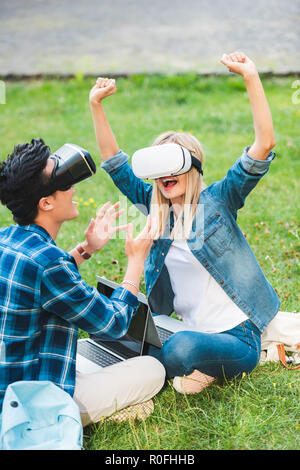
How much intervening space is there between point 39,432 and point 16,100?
7.95 metres

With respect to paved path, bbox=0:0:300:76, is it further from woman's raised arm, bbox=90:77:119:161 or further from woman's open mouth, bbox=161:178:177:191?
woman's open mouth, bbox=161:178:177:191

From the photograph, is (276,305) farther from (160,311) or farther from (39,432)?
(39,432)

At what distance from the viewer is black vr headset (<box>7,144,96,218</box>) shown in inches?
103

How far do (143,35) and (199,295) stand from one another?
9921mm

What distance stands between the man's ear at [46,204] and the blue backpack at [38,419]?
0.75m

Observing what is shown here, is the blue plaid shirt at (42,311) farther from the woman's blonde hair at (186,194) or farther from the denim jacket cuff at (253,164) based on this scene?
the denim jacket cuff at (253,164)

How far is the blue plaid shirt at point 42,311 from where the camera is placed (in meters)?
2.48

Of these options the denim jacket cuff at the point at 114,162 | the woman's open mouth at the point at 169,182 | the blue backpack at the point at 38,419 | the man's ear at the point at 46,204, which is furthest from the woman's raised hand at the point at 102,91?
the blue backpack at the point at 38,419

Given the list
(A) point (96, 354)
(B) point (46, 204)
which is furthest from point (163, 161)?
(A) point (96, 354)

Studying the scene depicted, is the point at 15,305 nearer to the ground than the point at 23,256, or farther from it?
nearer to the ground

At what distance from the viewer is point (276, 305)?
3312 millimetres

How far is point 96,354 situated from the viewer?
11.4 ft

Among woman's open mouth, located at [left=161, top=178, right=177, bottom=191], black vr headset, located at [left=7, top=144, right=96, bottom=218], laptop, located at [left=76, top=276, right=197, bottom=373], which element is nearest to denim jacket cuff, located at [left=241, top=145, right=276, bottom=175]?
woman's open mouth, located at [left=161, top=178, right=177, bottom=191]
